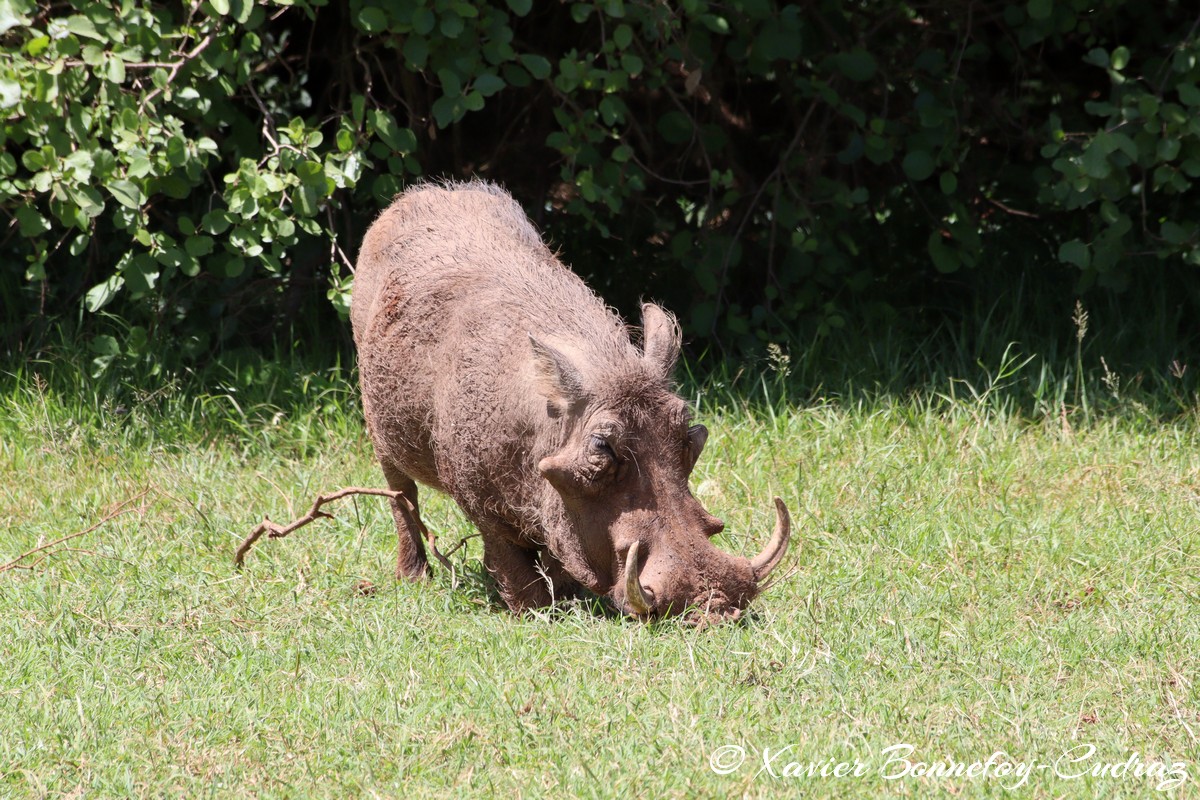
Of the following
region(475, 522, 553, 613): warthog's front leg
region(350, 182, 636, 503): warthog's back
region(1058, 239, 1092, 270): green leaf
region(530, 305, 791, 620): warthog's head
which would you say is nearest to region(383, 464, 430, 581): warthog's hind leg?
region(350, 182, 636, 503): warthog's back

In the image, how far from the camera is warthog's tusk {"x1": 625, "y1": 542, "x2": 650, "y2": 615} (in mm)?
3689

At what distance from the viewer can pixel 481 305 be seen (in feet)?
13.7

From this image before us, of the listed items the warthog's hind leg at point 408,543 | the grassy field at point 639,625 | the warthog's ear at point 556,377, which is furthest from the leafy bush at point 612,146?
the warthog's ear at point 556,377

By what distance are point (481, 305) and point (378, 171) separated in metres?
3.03

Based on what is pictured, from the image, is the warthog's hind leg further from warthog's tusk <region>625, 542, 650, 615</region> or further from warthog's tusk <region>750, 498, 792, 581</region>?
warthog's tusk <region>750, 498, 792, 581</region>

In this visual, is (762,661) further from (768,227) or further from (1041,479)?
(768,227)

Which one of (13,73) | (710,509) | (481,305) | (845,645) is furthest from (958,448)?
(13,73)

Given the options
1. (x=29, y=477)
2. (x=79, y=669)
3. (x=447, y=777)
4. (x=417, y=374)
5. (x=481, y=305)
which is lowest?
(x=29, y=477)

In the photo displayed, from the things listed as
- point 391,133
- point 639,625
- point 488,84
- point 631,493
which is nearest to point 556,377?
point 631,493

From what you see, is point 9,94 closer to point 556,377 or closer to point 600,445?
point 556,377

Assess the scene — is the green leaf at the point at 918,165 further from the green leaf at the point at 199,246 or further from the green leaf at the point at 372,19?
the green leaf at the point at 199,246

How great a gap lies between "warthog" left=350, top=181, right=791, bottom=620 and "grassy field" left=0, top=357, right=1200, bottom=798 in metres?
0.18

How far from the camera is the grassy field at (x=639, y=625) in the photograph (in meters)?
3.32

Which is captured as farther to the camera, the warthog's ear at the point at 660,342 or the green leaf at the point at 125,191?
the green leaf at the point at 125,191
